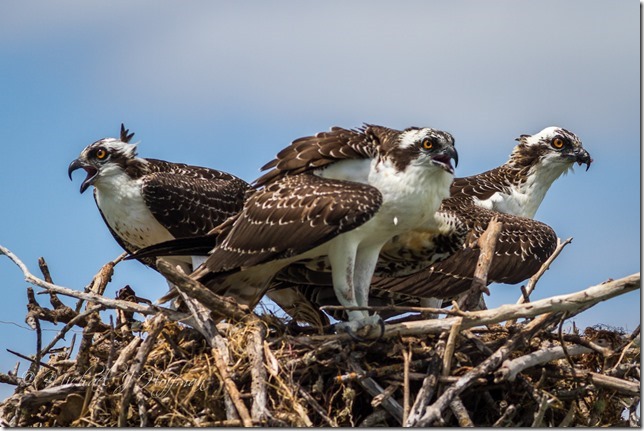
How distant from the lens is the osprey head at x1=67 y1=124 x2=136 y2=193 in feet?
38.2

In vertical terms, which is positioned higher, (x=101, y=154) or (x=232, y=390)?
(x=101, y=154)

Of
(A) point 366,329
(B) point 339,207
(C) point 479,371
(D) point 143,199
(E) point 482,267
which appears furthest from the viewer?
(D) point 143,199

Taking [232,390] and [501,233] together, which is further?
[501,233]

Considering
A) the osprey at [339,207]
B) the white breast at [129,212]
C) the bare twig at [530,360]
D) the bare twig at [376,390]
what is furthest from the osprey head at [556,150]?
the bare twig at [376,390]

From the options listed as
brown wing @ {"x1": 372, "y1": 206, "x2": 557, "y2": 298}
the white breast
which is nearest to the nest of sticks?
brown wing @ {"x1": 372, "y1": 206, "x2": 557, "y2": 298}

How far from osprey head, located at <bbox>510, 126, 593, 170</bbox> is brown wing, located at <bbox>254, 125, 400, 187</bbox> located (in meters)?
3.47

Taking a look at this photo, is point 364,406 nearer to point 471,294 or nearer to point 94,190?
point 471,294

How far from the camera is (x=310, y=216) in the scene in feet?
30.1

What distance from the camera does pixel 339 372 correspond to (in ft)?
30.1

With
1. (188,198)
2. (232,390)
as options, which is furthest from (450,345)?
(188,198)

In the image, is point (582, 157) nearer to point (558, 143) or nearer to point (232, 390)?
point (558, 143)

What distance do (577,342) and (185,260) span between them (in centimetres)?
390

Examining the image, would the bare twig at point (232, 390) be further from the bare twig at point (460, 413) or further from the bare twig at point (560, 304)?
the bare twig at point (560, 304)

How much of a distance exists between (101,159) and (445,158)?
3.81 metres
